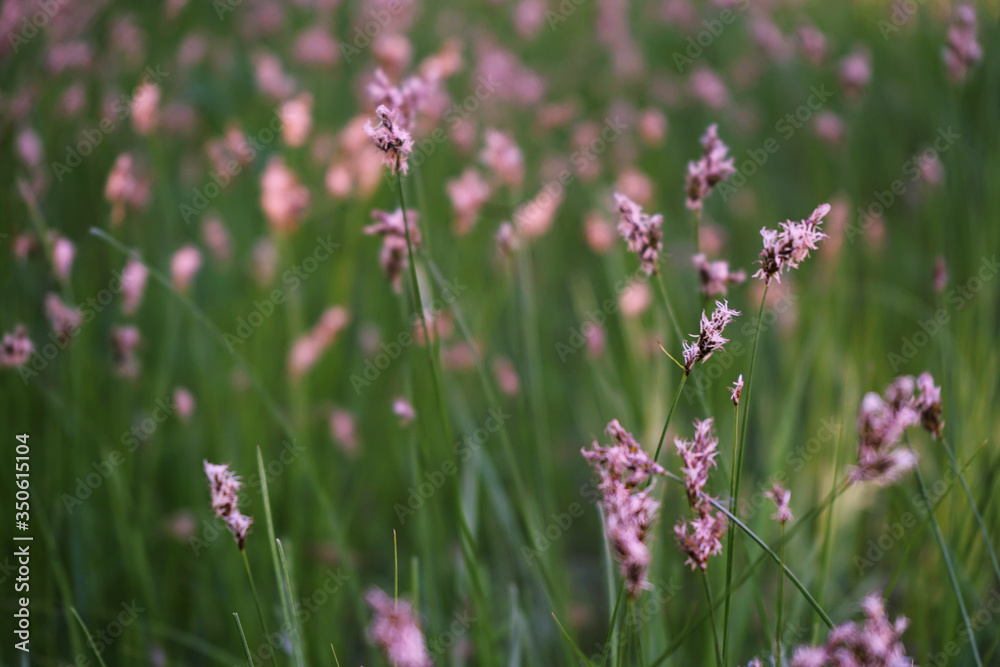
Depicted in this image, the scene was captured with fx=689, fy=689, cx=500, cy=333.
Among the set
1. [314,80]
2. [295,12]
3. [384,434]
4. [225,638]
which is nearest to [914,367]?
[384,434]

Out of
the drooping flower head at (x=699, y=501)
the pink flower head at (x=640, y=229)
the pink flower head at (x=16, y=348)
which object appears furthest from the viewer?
the pink flower head at (x=16, y=348)

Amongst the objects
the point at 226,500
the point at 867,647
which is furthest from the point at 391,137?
the point at 867,647

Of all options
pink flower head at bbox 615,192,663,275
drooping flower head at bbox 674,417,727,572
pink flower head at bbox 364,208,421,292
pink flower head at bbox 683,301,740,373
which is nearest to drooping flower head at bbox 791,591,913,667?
drooping flower head at bbox 674,417,727,572

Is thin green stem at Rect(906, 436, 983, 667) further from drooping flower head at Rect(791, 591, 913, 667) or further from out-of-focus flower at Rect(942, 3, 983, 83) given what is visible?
out-of-focus flower at Rect(942, 3, 983, 83)

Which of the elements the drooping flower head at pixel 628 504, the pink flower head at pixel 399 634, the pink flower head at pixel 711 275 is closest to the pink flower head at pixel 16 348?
the pink flower head at pixel 399 634

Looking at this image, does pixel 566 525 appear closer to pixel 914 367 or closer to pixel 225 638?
pixel 225 638

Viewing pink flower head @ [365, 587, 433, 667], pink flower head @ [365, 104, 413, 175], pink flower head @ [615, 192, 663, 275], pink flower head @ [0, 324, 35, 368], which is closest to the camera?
pink flower head @ [365, 587, 433, 667]

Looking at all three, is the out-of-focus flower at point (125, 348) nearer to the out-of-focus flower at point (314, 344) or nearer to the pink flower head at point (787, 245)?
the out-of-focus flower at point (314, 344)

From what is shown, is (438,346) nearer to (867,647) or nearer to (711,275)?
(711,275)
